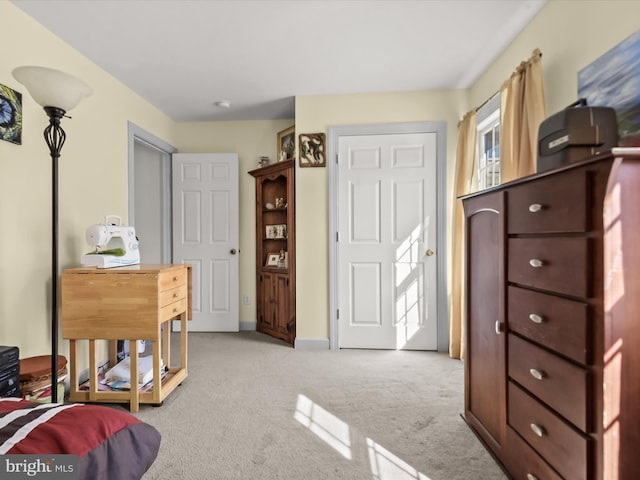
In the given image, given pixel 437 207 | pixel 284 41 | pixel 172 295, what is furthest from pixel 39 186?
pixel 437 207

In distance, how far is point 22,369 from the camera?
1.95 meters

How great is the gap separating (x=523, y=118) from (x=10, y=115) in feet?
9.93

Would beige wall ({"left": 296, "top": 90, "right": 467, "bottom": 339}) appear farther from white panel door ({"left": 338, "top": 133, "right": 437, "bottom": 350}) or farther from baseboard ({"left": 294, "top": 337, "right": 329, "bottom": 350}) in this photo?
white panel door ({"left": 338, "top": 133, "right": 437, "bottom": 350})

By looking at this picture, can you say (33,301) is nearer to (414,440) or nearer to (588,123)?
(414,440)

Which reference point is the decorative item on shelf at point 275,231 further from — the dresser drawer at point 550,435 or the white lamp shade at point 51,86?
the dresser drawer at point 550,435

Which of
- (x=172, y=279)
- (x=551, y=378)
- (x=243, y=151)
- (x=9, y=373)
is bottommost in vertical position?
(x=9, y=373)

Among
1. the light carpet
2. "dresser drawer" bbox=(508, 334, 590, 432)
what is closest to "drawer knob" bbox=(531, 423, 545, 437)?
"dresser drawer" bbox=(508, 334, 590, 432)

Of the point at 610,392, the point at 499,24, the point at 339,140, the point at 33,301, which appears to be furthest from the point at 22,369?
the point at 499,24

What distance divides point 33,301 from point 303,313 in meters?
2.13

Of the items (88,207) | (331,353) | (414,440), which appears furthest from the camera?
(331,353)

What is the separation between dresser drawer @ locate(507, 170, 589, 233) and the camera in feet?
3.55

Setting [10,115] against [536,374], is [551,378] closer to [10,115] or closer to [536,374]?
[536,374]

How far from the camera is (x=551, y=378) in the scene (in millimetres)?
1237

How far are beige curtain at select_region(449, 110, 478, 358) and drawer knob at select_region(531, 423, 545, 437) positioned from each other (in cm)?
181
